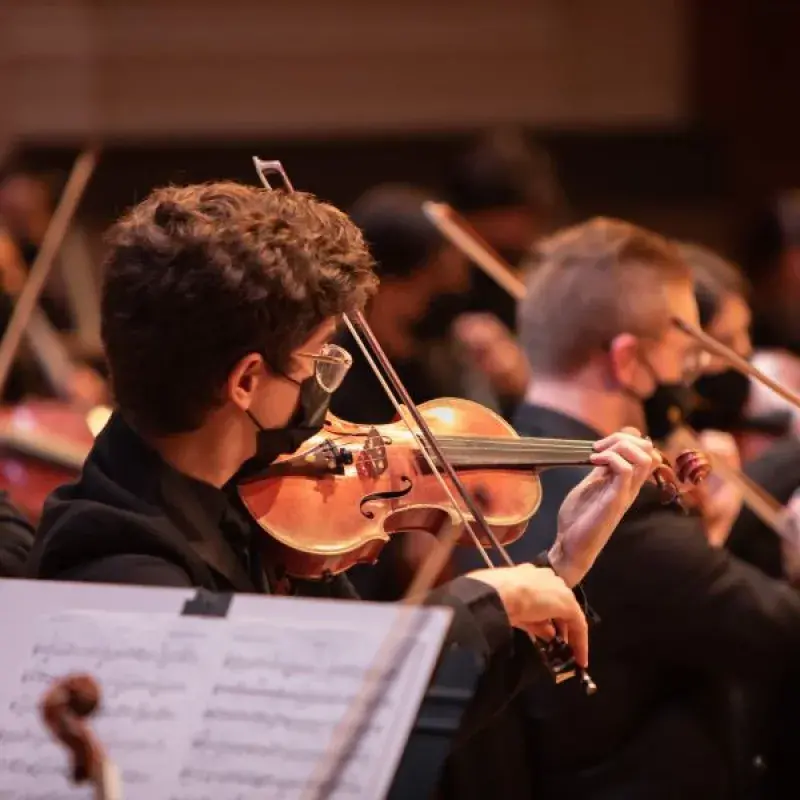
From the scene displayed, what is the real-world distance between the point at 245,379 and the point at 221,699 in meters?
0.42

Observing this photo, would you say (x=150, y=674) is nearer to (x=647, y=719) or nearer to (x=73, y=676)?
(x=73, y=676)

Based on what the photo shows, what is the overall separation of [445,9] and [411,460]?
174 inches

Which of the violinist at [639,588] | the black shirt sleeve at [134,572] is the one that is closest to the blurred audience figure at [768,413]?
the violinist at [639,588]

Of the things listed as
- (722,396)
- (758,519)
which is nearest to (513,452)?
(758,519)

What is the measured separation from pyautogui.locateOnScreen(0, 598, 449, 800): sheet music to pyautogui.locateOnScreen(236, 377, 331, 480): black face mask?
13.3 inches

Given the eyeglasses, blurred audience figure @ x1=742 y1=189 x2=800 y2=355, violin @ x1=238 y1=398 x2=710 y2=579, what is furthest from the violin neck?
blurred audience figure @ x1=742 y1=189 x2=800 y2=355

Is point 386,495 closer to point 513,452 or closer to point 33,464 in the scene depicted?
point 513,452

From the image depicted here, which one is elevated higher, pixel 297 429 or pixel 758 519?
pixel 297 429

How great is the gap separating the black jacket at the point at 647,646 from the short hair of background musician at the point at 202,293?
75cm

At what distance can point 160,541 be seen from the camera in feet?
5.85

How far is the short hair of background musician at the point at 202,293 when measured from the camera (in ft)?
5.86

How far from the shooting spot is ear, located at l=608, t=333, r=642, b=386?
2646mm

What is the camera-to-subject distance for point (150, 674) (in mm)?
1552

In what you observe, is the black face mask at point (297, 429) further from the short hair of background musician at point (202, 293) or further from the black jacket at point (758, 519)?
the black jacket at point (758, 519)
